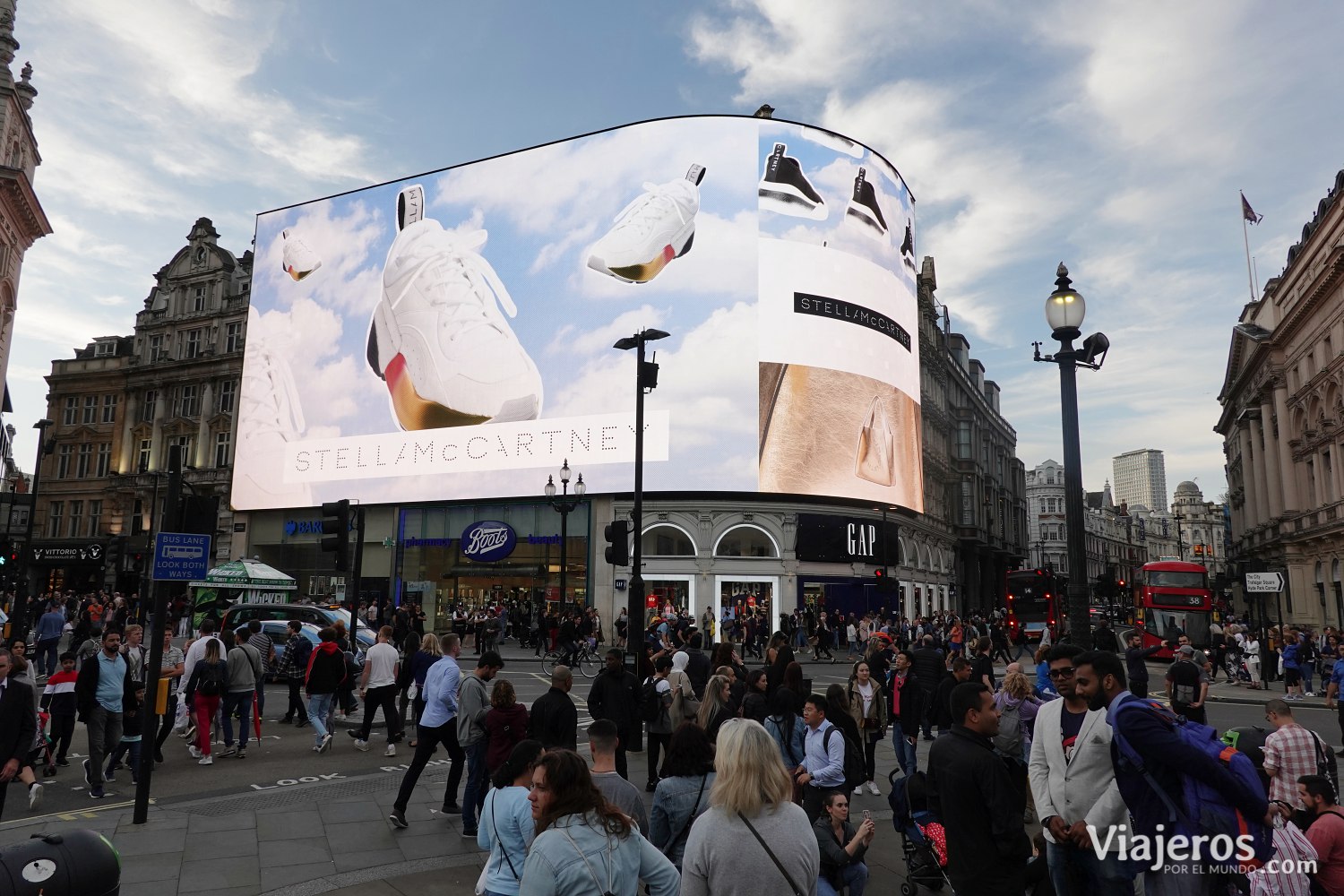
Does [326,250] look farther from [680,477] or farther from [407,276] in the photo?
[680,477]

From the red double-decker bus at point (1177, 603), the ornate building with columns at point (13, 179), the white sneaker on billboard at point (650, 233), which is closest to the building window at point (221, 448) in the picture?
the ornate building with columns at point (13, 179)

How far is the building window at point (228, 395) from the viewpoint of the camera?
176 feet

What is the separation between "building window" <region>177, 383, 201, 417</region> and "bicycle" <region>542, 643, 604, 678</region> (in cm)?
3693

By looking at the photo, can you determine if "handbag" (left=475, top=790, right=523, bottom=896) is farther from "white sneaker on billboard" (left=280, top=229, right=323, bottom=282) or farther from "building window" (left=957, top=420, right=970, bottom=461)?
"building window" (left=957, top=420, right=970, bottom=461)

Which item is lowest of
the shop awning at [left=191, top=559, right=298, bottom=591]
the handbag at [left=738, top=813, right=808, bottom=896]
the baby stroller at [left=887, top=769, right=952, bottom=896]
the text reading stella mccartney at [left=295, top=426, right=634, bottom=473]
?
the baby stroller at [left=887, top=769, right=952, bottom=896]

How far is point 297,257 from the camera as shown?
49.7 metres

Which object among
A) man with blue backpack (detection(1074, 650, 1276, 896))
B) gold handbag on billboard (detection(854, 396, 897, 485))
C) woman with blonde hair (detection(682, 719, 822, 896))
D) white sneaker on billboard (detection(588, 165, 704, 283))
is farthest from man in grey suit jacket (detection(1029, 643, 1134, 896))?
white sneaker on billboard (detection(588, 165, 704, 283))

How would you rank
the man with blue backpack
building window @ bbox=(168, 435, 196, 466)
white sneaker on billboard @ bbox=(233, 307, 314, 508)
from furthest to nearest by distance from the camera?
building window @ bbox=(168, 435, 196, 466) → white sneaker on billboard @ bbox=(233, 307, 314, 508) → the man with blue backpack

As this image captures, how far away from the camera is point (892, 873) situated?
25.6 feet

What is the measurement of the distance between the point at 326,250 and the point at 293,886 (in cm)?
4663

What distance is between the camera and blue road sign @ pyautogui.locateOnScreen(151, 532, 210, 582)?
31.0 ft

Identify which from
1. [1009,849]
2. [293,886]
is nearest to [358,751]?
[293,886]

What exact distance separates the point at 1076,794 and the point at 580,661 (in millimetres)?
22659

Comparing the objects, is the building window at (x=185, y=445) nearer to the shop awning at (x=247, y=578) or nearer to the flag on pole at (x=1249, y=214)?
the shop awning at (x=247, y=578)
